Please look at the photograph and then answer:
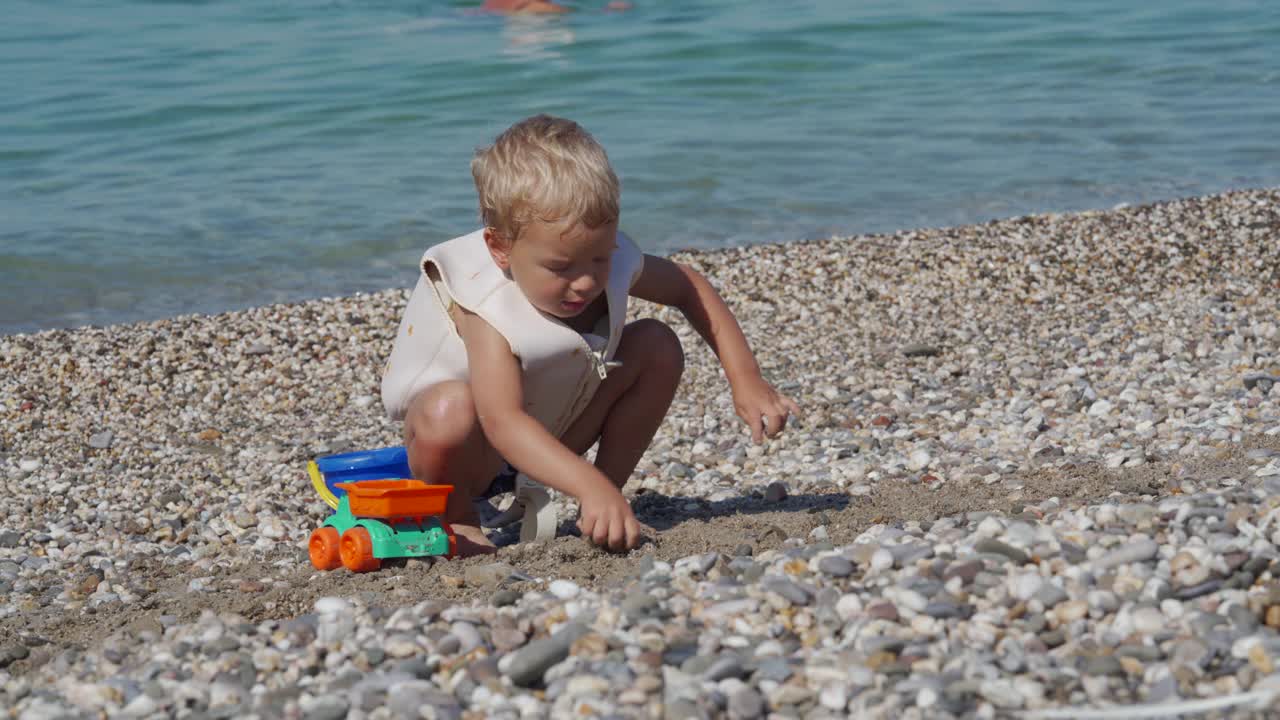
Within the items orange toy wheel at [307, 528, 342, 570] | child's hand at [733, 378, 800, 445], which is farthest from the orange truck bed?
child's hand at [733, 378, 800, 445]

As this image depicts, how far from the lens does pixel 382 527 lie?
3.73 m

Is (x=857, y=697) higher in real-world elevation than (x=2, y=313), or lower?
higher

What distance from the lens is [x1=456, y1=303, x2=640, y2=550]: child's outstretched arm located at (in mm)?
3453

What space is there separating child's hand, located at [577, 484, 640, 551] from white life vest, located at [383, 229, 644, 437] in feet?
1.44

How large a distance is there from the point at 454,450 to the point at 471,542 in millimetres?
281

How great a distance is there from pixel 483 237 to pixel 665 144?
30.7 ft

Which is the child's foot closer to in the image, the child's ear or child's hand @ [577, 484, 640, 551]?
child's hand @ [577, 484, 640, 551]

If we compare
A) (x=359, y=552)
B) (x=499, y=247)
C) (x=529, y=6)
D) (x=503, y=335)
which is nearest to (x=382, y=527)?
(x=359, y=552)

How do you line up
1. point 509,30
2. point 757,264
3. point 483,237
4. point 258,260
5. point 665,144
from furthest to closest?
point 509,30, point 665,144, point 258,260, point 757,264, point 483,237

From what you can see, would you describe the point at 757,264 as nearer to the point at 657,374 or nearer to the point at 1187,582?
the point at 657,374

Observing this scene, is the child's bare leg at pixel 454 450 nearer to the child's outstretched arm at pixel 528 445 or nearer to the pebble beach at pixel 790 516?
the child's outstretched arm at pixel 528 445

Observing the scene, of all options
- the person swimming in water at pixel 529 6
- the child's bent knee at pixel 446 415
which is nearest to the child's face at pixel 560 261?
the child's bent knee at pixel 446 415

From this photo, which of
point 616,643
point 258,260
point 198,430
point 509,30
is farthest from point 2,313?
point 509,30

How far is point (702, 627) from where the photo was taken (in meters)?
2.74
